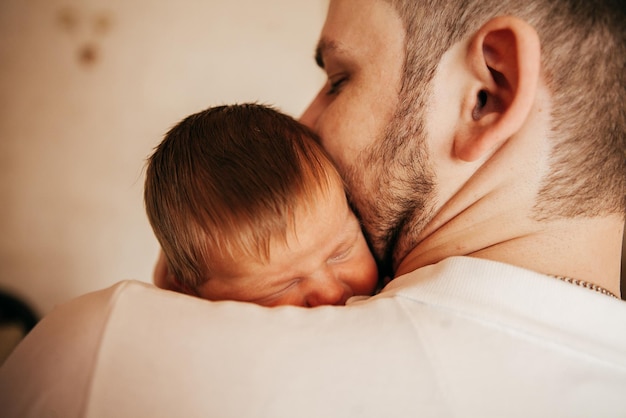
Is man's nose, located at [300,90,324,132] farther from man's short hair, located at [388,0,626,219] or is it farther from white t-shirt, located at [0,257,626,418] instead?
white t-shirt, located at [0,257,626,418]

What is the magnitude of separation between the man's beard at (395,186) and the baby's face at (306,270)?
0.08 meters

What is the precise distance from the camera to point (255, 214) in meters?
0.73

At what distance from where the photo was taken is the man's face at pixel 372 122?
2.62ft

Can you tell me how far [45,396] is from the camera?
474mm

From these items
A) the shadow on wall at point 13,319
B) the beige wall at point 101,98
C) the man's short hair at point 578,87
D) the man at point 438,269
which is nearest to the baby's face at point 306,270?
the man at point 438,269

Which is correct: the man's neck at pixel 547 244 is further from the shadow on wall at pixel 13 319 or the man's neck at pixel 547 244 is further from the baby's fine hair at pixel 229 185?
the shadow on wall at pixel 13 319

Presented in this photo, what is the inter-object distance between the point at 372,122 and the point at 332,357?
20.0 inches

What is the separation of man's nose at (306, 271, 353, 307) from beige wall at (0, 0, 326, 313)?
4.36ft

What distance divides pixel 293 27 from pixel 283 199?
1.43 metres

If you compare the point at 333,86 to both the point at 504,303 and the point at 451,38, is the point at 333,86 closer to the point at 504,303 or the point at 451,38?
the point at 451,38

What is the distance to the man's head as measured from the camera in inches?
26.7

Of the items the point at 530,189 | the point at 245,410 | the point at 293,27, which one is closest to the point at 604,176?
the point at 530,189

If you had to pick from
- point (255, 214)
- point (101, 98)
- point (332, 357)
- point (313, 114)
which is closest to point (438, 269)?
point (332, 357)

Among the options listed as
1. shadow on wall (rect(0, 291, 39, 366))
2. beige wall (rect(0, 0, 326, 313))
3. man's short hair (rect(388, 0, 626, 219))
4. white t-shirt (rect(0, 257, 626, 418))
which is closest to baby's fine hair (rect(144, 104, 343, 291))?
white t-shirt (rect(0, 257, 626, 418))
